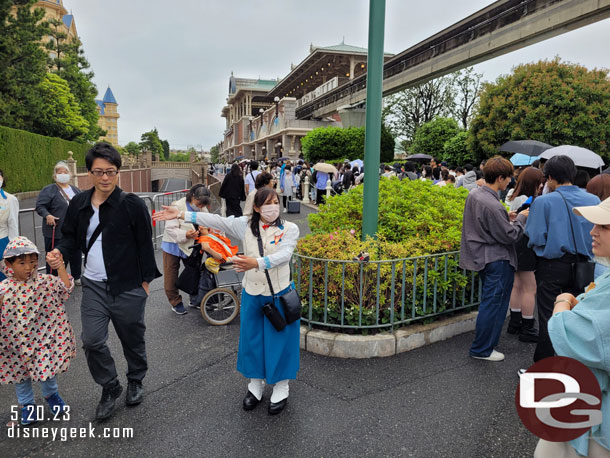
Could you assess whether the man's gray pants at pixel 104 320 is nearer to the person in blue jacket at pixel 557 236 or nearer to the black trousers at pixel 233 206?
the person in blue jacket at pixel 557 236

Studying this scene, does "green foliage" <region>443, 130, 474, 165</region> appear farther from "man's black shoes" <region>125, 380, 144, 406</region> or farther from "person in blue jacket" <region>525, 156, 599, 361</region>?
"man's black shoes" <region>125, 380, 144, 406</region>

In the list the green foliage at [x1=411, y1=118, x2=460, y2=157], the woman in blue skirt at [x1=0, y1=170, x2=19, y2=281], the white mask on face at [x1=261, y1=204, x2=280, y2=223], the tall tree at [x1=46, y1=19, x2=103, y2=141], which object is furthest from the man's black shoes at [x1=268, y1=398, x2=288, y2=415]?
the tall tree at [x1=46, y1=19, x2=103, y2=141]

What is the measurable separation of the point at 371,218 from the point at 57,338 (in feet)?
10.8

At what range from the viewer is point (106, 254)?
10.1ft

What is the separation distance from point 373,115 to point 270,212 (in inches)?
90.9

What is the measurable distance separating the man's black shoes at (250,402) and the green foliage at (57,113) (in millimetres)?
29681

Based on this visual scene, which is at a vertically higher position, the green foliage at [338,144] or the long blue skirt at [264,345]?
the green foliage at [338,144]

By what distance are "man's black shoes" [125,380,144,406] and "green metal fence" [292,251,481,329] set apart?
1.73m

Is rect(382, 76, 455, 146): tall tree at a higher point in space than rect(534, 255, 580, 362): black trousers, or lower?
higher

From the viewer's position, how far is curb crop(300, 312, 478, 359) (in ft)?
13.6

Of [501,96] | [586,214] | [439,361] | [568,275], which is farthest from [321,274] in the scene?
[501,96]

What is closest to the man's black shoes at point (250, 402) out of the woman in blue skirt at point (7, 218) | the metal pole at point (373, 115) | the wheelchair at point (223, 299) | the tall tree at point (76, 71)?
the wheelchair at point (223, 299)

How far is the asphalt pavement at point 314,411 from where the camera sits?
9.39 ft

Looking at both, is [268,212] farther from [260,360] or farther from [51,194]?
[51,194]
